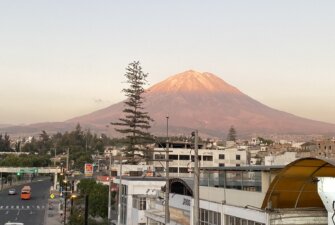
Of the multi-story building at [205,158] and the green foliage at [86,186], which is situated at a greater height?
the multi-story building at [205,158]

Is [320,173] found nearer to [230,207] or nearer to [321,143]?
[230,207]

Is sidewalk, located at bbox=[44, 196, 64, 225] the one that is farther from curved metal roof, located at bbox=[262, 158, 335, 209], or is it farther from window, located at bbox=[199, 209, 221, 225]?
curved metal roof, located at bbox=[262, 158, 335, 209]

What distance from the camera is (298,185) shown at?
24562mm

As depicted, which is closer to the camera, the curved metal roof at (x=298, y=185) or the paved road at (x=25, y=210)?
the curved metal roof at (x=298, y=185)

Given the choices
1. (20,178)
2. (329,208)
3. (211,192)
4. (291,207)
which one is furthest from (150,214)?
(20,178)

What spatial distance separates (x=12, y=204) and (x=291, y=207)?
83.7 m

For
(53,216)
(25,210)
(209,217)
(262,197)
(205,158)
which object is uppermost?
(205,158)

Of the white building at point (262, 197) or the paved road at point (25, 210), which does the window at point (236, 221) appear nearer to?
the white building at point (262, 197)

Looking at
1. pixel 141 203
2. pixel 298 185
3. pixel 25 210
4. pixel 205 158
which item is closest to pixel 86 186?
pixel 25 210

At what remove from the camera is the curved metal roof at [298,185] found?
22766 millimetres

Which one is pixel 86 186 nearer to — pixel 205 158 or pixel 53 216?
pixel 53 216

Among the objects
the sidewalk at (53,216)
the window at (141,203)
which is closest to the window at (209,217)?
the window at (141,203)

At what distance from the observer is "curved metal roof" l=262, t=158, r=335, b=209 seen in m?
22.8

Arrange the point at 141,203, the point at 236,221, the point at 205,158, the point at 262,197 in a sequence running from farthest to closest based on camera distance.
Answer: the point at 205,158 → the point at 141,203 → the point at 236,221 → the point at 262,197
